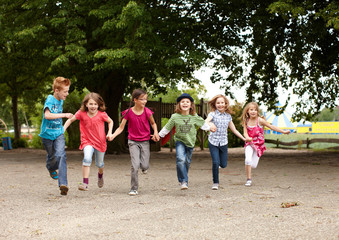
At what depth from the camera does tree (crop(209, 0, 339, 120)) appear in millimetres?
15430

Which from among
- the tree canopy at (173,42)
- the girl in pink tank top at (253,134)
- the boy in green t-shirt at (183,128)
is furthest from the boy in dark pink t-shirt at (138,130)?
the tree canopy at (173,42)

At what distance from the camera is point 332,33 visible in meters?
16.5

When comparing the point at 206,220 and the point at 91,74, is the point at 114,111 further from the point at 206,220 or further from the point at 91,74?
the point at 206,220

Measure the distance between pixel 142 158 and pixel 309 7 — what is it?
7647 millimetres

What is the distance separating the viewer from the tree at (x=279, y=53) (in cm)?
1543

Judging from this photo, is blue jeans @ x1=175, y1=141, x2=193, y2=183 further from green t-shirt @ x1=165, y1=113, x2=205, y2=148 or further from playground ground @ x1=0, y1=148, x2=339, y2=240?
playground ground @ x1=0, y1=148, x2=339, y2=240

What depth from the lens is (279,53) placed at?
18.0m

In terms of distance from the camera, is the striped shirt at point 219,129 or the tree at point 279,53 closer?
the striped shirt at point 219,129

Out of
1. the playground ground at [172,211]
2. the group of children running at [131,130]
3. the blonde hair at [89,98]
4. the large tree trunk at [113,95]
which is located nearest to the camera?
the playground ground at [172,211]

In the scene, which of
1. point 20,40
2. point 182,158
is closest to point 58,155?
point 182,158

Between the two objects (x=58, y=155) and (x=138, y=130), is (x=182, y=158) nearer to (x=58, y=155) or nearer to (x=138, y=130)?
(x=138, y=130)

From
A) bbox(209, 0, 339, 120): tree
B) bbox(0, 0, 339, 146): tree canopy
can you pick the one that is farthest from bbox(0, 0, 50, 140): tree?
bbox(209, 0, 339, 120): tree

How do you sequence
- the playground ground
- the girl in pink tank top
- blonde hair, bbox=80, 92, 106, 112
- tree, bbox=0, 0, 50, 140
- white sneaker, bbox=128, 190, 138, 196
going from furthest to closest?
1. tree, bbox=0, 0, 50, 140
2. the girl in pink tank top
3. blonde hair, bbox=80, 92, 106, 112
4. white sneaker, bbox=128, 190, 138, 196
5. the playground ground

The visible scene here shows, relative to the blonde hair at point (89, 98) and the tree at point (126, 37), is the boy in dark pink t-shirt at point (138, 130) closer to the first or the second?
the blonde hair at point (89, 98)
